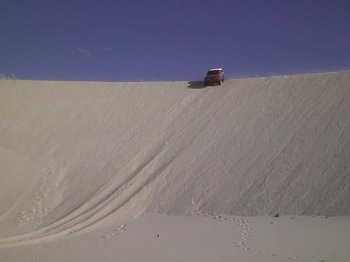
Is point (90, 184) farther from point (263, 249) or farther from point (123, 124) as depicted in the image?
point (263, 249)

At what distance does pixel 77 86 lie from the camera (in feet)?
82.2

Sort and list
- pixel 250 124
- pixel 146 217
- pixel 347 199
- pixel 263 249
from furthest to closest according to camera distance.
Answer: pixel 250 124, pixel 146 217, pixel 347 199, pixel 263 249

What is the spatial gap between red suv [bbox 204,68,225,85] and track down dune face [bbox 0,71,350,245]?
0.47 meters

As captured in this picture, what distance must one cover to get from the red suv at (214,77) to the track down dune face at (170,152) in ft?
1.54

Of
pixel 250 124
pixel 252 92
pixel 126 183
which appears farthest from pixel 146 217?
pixel 252 92

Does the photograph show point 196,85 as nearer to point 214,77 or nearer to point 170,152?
point 214,77

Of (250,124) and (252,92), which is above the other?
(252,92)

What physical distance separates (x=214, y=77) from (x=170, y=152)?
23.5 ft

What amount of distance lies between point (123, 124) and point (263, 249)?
13.1 m

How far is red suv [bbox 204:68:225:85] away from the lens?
23.0m

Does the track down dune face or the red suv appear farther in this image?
the red suv

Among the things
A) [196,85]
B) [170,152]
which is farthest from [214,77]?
[170,152]

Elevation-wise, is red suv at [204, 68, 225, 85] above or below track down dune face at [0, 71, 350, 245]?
above

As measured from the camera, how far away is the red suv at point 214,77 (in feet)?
75.6
